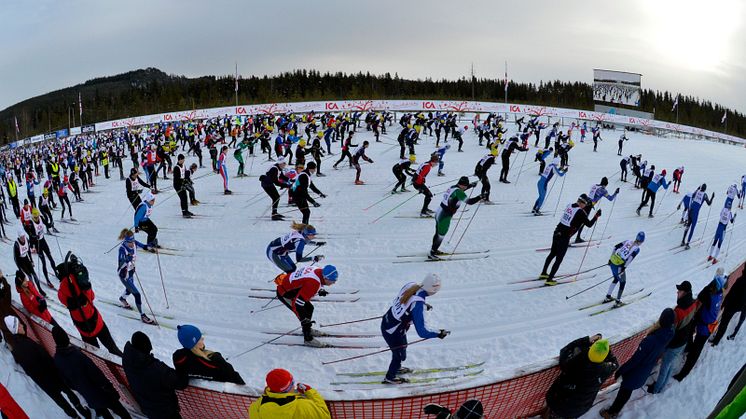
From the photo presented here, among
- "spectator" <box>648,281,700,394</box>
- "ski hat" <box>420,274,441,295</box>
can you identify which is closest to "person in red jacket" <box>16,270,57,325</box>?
"ski hat" <box>420,274,441,295</box>

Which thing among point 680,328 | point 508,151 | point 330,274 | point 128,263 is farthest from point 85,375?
point 508,151

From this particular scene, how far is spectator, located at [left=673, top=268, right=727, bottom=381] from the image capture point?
479 cm

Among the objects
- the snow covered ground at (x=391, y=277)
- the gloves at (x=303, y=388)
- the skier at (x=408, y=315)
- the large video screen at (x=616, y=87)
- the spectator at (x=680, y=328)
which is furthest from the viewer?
the large video screen at (x=616, y=87)

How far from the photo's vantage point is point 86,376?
374cm

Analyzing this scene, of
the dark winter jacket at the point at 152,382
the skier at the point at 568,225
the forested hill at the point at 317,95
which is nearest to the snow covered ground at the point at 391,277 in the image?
the skier at the point at 568,225

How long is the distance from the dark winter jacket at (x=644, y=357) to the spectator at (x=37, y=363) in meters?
5.42

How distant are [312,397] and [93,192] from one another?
59.4 feet

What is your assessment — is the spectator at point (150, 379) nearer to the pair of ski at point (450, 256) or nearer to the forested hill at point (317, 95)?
the pair of ski at point (450, 256)

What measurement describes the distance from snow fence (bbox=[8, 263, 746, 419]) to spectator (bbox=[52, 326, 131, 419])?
5.9 inches

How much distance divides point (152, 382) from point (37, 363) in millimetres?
1480

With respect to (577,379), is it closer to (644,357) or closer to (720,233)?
(644,357)

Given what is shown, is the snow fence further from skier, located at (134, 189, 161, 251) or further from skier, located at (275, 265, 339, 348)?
skier, located at (134, 189, 161, 251)

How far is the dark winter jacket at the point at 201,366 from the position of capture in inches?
146

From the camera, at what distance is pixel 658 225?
12227 millimetres
